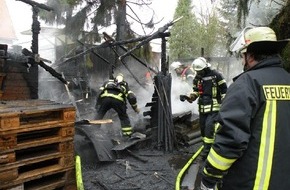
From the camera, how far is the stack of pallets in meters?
3.00

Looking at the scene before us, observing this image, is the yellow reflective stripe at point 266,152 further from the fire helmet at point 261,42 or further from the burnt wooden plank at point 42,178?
the burnt wooden plank at point 42,178

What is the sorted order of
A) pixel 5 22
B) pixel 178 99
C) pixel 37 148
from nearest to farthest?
pixel 37 148 < pixel 178 99 < pixel 5 22

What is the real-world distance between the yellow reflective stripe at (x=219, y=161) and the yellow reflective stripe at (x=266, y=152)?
186mm

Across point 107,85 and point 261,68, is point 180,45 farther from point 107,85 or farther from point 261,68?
point 261,68

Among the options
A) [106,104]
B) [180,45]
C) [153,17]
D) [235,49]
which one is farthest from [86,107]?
[180,45]

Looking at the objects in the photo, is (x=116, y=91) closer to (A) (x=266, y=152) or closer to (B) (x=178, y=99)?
(B) (x=178, y=99)

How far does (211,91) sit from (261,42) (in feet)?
12.5

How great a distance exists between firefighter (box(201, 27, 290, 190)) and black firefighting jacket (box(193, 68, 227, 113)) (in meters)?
3.77

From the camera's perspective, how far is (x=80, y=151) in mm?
5523

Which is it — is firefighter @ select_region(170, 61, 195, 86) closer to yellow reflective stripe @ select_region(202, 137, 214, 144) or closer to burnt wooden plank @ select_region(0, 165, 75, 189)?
yellow reflective stripe @ select_region(202, 137, 214, 144)

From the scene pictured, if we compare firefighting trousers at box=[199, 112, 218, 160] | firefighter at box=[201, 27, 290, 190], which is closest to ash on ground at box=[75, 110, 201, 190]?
firefighting trousers at box=[199, 112, 218, 160]

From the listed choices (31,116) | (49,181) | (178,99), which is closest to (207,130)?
(49,181)

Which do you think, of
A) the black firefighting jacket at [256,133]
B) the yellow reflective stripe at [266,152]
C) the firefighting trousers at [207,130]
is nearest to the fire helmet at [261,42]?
the black firefighting jacket at [256,133]

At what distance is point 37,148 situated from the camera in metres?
3.44
